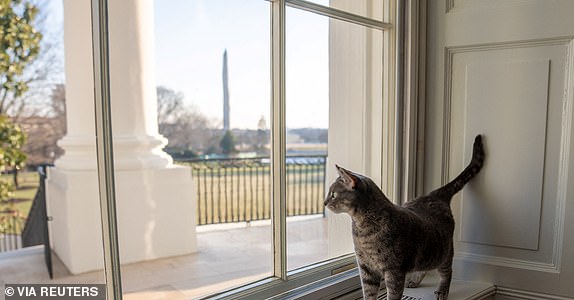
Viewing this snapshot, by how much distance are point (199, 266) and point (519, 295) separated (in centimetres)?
174

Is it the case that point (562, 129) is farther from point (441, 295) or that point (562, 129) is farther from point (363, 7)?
point (363, 7)

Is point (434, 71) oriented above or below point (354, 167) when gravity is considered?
above

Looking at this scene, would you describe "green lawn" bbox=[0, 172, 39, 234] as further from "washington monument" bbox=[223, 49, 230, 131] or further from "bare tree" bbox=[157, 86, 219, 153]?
"washington monument" bbox=[223, 49, 230, 131]

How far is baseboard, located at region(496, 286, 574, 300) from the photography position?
4.53ft

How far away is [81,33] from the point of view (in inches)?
86.6

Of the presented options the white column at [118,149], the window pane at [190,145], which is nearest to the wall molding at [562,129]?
the window pane at [190,145]

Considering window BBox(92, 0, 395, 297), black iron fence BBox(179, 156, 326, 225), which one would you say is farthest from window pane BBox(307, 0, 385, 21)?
black iron fence BBox(179, 156, 326, 225)

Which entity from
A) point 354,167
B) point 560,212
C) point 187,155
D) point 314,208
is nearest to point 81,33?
point 187,155

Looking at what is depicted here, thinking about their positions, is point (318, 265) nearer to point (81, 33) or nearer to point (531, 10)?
point (531, 10)

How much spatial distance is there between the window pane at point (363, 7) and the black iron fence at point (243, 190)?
1.81 metres

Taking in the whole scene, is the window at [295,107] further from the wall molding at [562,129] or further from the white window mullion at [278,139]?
the wall molding at [562,129]

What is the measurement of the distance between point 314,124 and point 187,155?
3.63 feet

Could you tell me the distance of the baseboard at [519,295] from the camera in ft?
4.53

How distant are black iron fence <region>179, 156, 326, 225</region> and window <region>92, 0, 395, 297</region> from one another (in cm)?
3
